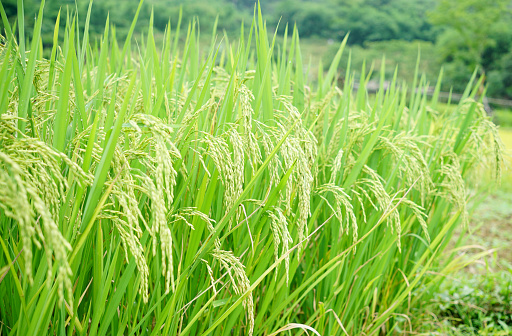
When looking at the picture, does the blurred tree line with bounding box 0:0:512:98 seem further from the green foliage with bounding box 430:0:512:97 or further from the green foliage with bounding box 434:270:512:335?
the green foliage with bounding box 434:270:512:335

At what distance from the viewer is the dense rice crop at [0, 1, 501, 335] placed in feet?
2.28

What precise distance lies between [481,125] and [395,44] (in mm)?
37431

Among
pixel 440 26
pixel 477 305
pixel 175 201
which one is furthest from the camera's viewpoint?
pixel 440 26

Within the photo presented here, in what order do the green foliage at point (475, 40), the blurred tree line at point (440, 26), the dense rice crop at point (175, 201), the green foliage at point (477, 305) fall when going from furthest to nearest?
1. the green foliage at point (475, 40)
2. the blurred tree line at point (440, 26)
3. the green foliage at point (477, 305)
4. the dense rice crop at point (175, 201)

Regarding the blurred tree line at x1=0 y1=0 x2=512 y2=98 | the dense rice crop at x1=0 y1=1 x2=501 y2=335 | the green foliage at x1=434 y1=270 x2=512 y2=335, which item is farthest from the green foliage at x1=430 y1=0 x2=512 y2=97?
the dense rice crop at x1=0 y1=1 x2=501 y2=335

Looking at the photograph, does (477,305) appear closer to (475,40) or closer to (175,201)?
(175,201)

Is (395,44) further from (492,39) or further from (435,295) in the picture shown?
(435,295)

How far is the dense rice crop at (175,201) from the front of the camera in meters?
0.70

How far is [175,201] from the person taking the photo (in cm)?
98

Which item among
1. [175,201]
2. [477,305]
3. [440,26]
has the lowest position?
[477,305]

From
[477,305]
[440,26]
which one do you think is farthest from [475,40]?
[477,305]

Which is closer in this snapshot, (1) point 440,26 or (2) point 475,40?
(2) point 475,40

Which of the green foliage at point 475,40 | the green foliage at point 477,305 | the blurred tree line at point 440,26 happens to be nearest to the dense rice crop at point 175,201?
the green foliage at point 477,305

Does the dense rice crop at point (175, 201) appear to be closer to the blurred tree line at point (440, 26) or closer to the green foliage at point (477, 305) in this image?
the green foliage at point (477, 305)
